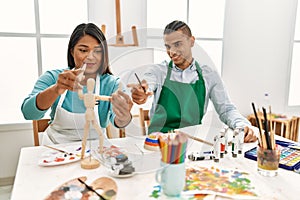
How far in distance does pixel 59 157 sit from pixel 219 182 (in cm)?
58

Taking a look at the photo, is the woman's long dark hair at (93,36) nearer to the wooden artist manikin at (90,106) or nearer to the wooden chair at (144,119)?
the wooden artist manikin at (90,106)

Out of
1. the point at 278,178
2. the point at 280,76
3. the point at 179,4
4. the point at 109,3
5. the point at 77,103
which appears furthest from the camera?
the point at 280,76

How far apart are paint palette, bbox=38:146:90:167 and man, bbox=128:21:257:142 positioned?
0.30m

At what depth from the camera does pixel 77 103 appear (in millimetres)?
933

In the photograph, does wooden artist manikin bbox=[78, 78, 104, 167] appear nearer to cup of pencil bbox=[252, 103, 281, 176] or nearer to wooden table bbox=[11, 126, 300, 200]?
wooden table bbox=[11, 126, 300, 200]

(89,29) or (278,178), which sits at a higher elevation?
(89,29)

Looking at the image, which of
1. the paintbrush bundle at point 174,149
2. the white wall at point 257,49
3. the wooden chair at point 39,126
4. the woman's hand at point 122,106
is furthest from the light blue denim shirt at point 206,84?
the white wall at point 257,49

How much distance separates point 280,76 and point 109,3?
1978 mm

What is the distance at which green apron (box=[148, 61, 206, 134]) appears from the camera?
111cm

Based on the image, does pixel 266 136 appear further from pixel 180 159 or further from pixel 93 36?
pixel 93 36

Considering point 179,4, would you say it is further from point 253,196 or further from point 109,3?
point 253,196

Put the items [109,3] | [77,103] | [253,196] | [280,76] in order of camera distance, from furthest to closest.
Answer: [280,76]
[109,3]
[77,103]
[253,196]

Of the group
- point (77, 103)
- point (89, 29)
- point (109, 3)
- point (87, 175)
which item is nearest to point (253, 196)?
point (87, 175)

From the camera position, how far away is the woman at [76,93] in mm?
872
